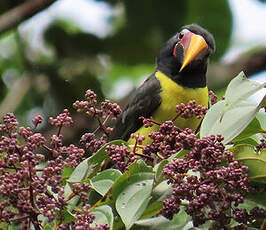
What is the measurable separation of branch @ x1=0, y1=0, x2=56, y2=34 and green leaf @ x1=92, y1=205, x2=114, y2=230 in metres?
2.38

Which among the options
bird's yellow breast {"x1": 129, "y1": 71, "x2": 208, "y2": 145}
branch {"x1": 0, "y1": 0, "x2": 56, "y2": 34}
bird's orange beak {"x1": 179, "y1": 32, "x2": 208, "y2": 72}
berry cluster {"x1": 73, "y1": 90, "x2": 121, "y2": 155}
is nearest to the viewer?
berry cluster {"x1": 73, "y1": 90, "x2": 121, "y2": 155}

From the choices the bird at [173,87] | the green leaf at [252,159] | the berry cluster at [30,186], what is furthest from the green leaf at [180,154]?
the bird at [173,87]

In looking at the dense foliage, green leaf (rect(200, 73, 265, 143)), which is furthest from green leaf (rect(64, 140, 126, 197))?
green leaf (rect(200, 73, 265, 143))

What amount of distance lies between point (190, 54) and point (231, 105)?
1.28 meters

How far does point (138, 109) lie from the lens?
296 centimetres

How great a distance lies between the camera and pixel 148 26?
4.54m

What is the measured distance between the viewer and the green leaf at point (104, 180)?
1.52m

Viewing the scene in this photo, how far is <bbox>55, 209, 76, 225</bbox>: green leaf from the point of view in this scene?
1493mm

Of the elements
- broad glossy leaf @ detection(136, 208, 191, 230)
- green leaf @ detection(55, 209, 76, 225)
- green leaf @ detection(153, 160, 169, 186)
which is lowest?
broad glossy leaf @ detection(136, 208, 191, 230)

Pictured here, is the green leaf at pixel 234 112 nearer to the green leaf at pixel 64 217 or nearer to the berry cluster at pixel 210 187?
the berry cluster at pixel 210 187

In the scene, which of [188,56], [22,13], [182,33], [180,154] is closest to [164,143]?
[180,154]

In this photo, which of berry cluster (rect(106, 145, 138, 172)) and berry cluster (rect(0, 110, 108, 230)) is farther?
berry cluster (rect(106, 145, 138, 172))

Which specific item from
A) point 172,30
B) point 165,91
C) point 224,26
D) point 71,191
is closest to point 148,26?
point 172,30

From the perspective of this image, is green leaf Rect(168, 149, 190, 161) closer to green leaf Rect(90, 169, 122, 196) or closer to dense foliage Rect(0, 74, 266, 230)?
→ dense foliage Rect(0, 74, 266, 230)
